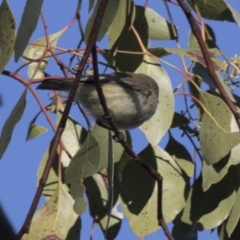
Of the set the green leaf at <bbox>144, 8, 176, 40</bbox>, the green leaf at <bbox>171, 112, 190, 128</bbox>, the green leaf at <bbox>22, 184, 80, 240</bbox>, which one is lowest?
the green leaf at <bbox>22, 184, 80, 240</bbox>

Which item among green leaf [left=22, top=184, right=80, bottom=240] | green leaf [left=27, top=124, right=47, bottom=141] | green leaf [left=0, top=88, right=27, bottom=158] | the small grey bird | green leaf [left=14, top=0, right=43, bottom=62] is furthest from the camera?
green leaf [left=27, top=124, right=47, bottom=141]

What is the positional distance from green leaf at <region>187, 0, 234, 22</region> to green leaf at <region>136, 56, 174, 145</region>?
0.24 metres

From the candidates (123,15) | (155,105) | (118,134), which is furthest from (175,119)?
(118,134)

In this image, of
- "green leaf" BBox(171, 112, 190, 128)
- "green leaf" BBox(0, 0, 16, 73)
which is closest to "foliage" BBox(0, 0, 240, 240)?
"green leaf" BBox(171, 112, 190, 128)

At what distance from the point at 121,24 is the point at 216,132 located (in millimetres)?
517

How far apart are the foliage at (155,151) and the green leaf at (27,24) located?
447 mm

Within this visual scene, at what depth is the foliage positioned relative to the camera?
177 cm

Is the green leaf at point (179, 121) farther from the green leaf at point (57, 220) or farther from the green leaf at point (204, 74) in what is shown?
the green leaf at point (57, 220)

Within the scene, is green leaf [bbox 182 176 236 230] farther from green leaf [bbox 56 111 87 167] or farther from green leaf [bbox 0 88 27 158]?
green leaf [bbox 0 88 27 158]

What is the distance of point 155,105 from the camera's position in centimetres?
195

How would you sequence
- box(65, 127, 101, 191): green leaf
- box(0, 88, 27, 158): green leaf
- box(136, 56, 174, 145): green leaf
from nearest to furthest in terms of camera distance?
box(0, 88, 27, 158): green leaf → box(65, 127, 101, 191): green leaf → box(136, 56, 174, 145): green leaf

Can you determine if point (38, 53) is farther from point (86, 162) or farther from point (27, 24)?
point (27, 24)

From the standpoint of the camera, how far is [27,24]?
1.22 metres

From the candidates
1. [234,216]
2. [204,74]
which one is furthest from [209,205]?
[204,74]
